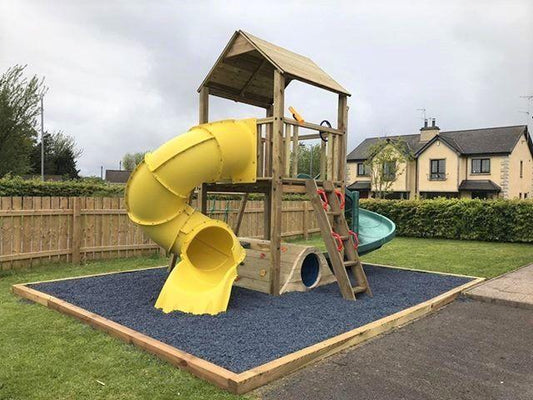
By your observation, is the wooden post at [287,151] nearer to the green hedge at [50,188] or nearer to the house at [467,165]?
the green hedge at [50,188]

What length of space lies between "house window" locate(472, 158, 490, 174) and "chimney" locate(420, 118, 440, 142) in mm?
4748

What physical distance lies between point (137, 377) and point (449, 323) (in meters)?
4.15

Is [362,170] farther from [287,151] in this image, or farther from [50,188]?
[287,151]

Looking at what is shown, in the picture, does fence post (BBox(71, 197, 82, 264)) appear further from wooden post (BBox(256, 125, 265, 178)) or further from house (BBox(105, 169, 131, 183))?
house (BBox(105, 169, 131, 183))

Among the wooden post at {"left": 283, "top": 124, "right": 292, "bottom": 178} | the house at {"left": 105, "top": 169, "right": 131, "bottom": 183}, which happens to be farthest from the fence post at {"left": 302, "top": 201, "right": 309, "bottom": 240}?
the house at {"left": 105, "top": 169, "right": 131, "bottom": 183}

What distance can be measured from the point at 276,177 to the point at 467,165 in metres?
37.8

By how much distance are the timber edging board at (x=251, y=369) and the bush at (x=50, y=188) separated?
4.84m

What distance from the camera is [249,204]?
14602mm

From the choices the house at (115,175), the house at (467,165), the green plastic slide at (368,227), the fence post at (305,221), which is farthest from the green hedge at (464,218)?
the house at (115,175)

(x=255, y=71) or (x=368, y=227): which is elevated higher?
(x=255, y=71)

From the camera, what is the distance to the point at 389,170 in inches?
1635

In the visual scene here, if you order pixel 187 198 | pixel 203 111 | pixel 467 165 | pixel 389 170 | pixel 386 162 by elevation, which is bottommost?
pixel 187 198

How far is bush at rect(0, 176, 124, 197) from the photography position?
34.5 feet

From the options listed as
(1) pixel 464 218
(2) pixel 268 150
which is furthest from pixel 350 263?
(1) pixel 464 218
